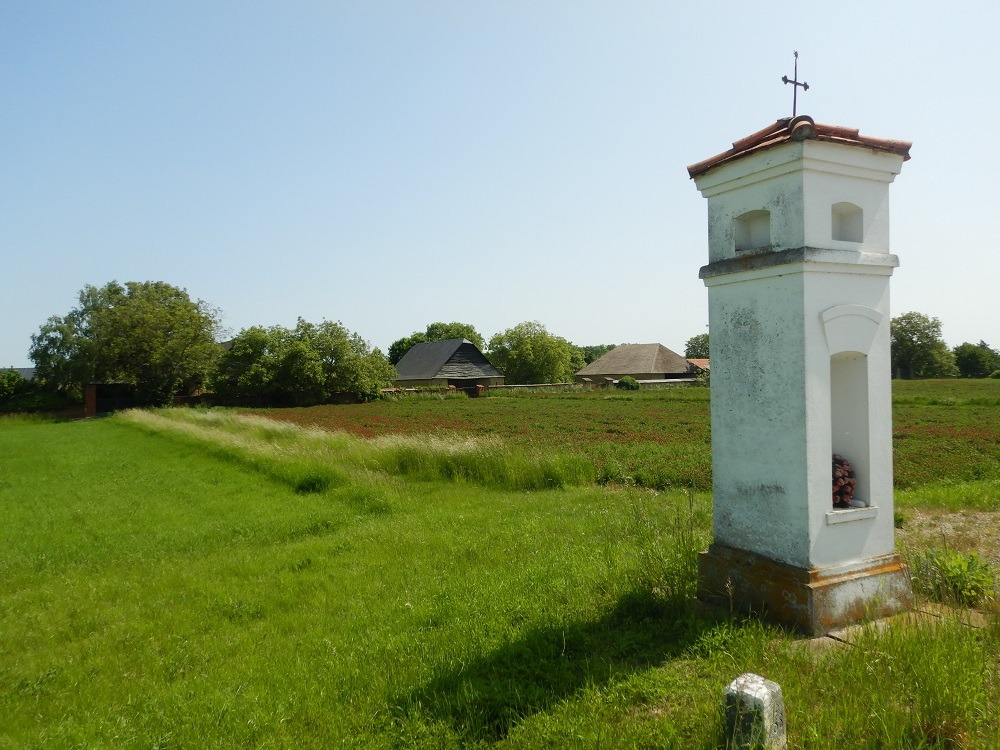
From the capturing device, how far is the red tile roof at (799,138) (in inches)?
171

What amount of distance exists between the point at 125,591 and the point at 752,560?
6831 mm

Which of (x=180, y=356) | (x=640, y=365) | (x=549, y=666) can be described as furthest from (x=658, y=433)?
(x=640, y=365)

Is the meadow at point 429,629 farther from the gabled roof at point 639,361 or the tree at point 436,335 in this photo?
the tree at point 436,335

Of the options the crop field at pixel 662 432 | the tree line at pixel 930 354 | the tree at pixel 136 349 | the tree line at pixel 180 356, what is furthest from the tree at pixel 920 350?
the tree at pixel 136 349

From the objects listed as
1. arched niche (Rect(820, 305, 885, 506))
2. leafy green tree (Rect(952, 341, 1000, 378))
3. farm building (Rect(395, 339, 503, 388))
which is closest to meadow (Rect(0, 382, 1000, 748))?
arched niche (Rect(820, 305, 885, 506))

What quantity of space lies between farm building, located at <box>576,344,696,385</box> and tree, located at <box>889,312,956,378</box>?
109 ft

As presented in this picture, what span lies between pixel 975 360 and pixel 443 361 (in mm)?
70807

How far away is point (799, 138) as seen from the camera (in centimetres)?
434

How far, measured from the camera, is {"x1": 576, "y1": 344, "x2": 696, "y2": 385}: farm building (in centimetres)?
6662

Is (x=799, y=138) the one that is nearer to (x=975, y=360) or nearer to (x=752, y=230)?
(x=752, y=230)

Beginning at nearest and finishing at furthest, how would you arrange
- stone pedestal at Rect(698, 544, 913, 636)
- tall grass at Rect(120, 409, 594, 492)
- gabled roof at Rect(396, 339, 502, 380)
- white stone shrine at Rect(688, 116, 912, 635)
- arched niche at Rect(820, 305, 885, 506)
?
stone pedestal at Rect(698, 544, 913, 636) → white stone shrine at Rect(688, 116, 912, 635) → arched niche at Rect(820, 305, 885, 506) → tall grass at Rect(120, 409, 594, 492) → gabled roof at Rect(396, 339, 502, 380)

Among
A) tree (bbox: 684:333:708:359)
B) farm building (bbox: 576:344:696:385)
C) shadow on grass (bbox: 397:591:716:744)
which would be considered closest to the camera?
shadow on grass (bbox: 397:591:716:744)

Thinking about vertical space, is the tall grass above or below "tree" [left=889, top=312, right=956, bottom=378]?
below

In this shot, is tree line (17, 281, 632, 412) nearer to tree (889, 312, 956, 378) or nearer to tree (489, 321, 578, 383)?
tree (489, 321, 578, 383)
